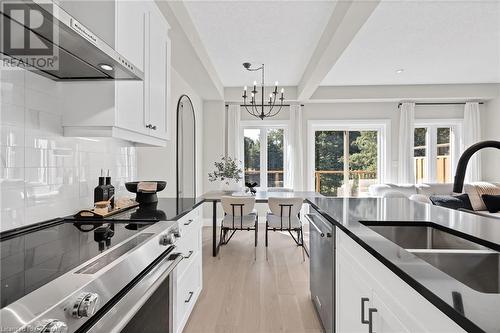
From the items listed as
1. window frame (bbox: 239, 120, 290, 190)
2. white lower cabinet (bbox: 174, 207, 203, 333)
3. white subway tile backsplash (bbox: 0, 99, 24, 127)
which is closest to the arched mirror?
window frame (bbox: 239, 120, 290, 190)

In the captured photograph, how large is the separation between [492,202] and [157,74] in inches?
206

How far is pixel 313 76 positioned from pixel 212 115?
2.33 metres

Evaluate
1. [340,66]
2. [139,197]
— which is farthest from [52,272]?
[340,66]

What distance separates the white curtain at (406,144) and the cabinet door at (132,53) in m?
5.11

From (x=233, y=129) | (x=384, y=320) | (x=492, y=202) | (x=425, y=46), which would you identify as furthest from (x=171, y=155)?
A: (x=492, y=202)

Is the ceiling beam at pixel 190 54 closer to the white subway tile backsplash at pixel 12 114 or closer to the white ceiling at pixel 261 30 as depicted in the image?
the white ceiling at pixel 261 30

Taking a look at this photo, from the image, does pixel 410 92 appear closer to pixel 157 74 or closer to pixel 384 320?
pixel 157 74

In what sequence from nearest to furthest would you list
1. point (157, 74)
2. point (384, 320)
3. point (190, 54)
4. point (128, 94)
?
1. point (384, 320)
2. point (128, 94)
3. point (157, 74)
4. point (190, 54)

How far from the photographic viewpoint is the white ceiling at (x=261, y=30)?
2.59 meters

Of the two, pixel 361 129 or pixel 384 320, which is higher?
pixel 361 129

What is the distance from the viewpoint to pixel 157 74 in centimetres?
208

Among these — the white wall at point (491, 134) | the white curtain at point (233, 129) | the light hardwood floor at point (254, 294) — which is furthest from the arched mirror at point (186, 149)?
the white wall at point (491, 134)

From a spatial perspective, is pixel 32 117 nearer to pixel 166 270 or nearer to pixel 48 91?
pixel 48 91

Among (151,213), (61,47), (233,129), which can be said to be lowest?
(151,213)
